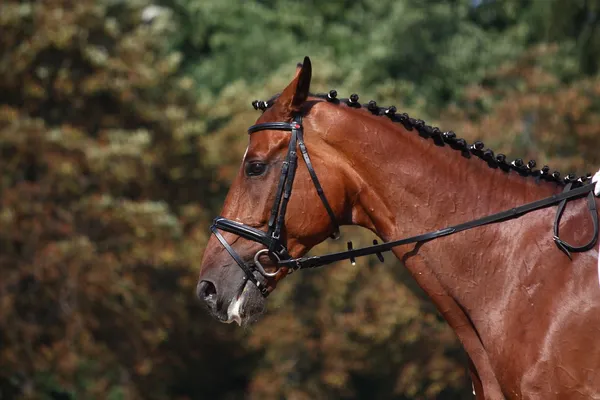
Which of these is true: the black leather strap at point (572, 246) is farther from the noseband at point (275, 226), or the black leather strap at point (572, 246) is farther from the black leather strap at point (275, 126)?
the black leather strap at point (275, 126)

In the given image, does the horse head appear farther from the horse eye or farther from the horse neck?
the horse neck

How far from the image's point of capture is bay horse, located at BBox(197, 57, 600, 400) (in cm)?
Answer: 418

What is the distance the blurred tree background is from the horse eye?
1273 cm

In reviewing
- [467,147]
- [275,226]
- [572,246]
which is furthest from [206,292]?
[572,246]

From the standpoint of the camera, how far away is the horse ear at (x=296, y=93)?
452cm

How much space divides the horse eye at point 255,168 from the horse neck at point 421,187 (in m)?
Answer: 0.36

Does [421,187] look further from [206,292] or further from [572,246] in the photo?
[206,292]

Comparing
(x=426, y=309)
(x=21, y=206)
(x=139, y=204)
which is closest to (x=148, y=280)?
(x=139, y=204)

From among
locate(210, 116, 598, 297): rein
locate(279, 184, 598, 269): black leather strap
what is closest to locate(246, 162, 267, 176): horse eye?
locate(210, 116, 598, 297): rein

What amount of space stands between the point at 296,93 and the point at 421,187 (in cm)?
80

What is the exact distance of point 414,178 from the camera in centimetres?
448

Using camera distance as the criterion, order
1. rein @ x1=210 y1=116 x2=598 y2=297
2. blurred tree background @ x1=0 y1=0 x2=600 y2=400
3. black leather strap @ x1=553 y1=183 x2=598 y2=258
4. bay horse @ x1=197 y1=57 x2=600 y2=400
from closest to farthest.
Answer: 1. black leather strap @ x1=553 y1=183 x2=598 y2=258
2. bay horse @ x1=197 y1=57 x2=600 y2=400
3. rein @ x1=210 y1=116 x2=598 y2=297
4. blurred tree background @ x1=0 y1=0 x2=600 y2=400

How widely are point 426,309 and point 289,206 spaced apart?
633 inches

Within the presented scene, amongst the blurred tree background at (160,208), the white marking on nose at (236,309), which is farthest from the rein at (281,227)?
the blurred tree background at (160,208)
